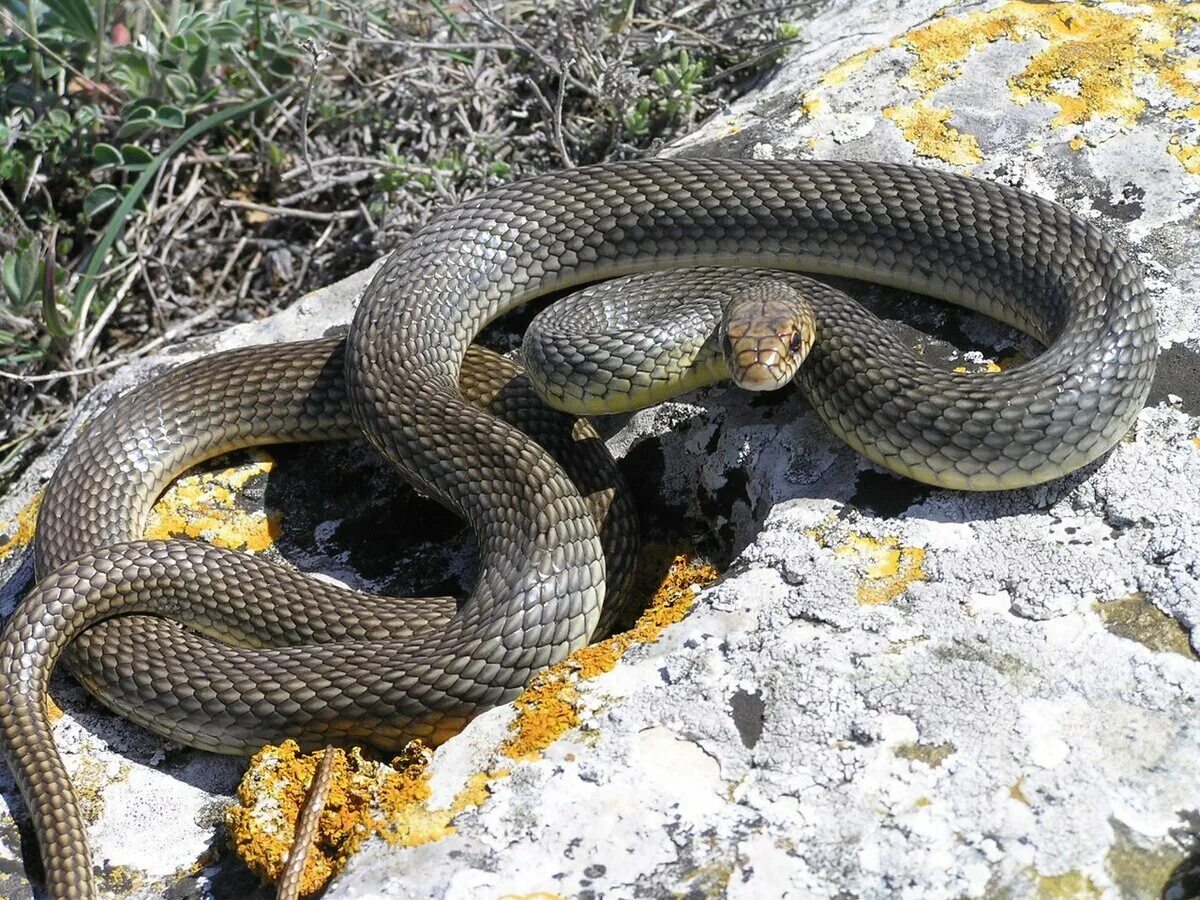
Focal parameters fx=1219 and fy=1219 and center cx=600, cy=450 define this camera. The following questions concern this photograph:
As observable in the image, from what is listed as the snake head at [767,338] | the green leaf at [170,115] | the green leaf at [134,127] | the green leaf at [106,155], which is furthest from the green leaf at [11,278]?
the snake head at [767,338]

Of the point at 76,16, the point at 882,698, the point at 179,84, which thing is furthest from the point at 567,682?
the point at 76,16

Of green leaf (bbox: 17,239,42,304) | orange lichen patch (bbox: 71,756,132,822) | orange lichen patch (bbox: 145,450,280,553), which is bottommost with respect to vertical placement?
orange lichen patch (bbox: 71,756,132,822)

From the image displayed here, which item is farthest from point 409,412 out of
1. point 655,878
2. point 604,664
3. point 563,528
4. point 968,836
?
point 968,836

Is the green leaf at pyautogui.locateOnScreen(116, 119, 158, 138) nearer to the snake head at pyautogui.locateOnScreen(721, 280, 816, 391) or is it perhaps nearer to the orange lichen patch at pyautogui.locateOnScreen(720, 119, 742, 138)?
the orange lichen patch at pyautogui.locateOnScreen(720, 119, 742, 138)

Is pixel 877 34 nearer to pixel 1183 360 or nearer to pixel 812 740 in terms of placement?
pixel 1183 360

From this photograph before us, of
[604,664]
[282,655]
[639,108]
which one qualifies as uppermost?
[639,108]

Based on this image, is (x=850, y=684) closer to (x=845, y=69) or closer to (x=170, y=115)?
(x=845, y=69)

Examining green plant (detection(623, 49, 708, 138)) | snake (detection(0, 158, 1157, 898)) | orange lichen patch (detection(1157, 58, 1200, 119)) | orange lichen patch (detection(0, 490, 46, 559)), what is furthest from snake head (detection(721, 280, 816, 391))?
orange lichen patch (detection(0, 490, 46, 559))
